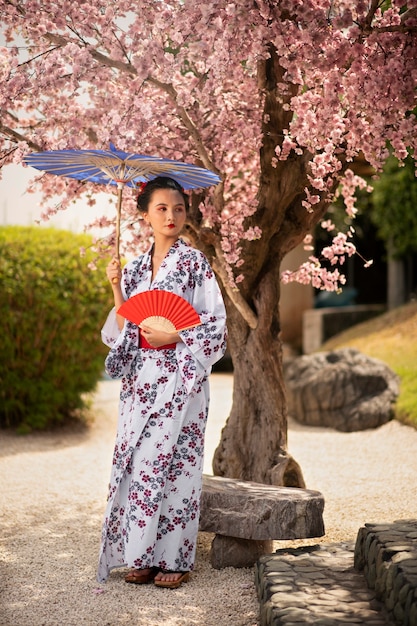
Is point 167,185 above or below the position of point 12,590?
above

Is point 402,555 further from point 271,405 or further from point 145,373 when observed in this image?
point 271,405

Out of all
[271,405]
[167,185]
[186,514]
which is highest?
[167,185]

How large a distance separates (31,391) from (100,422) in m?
0.91

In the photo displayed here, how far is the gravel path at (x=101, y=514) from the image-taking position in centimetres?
350

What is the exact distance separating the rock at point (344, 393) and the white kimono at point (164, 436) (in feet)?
13.4

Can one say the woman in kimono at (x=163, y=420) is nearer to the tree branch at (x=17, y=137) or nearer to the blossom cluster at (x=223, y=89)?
the blossom cluster at (x=223, y=89)

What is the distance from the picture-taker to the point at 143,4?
401 centimetres

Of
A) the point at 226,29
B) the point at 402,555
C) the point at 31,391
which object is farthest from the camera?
the point at 31,391

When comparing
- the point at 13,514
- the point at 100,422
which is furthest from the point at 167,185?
the point at 100,422

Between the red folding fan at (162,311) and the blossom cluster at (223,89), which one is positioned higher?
the blossom cluster at (223,89)

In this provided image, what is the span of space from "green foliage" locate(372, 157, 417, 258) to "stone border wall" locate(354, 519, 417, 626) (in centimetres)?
804

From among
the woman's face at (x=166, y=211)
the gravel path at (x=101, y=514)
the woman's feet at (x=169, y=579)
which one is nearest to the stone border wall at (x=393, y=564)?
the gravel path at (x=101, y=514)

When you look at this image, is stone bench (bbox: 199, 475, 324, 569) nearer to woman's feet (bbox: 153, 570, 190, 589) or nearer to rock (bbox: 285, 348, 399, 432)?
woman's feet (bbox: 153, 570, 190, 589)

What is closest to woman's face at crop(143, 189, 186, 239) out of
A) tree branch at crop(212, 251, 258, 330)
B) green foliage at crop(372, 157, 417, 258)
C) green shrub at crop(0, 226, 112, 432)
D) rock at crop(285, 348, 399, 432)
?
tree branch at crop(212, 251, 258, 330)
